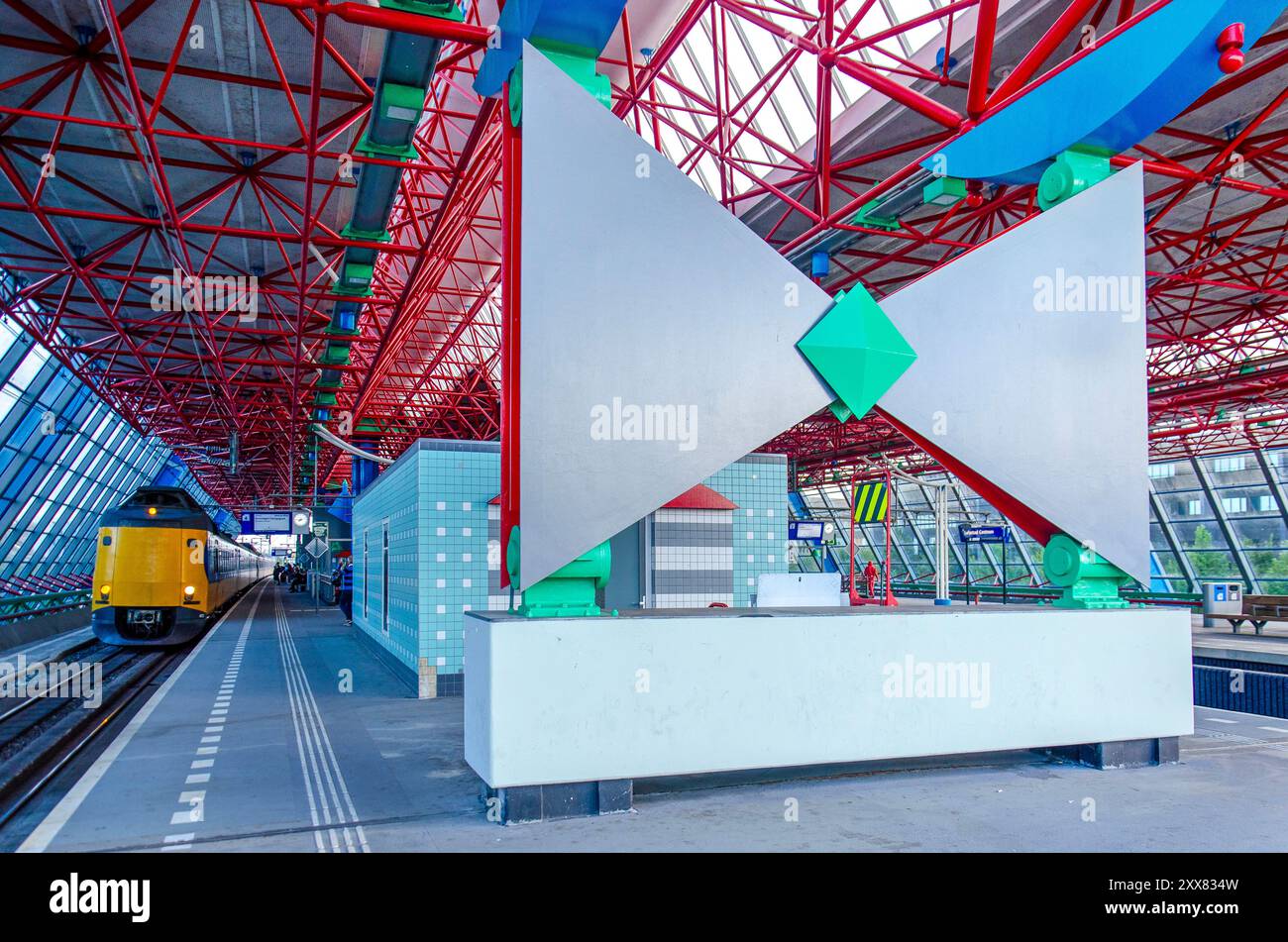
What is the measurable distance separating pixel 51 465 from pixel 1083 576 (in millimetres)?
28042

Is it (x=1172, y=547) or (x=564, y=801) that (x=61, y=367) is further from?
(x=1172, y=547)

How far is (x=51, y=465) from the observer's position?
25.7 meters

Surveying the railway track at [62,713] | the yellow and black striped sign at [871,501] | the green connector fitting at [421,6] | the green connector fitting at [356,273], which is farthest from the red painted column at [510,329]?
the green connector fitting at [356,273]

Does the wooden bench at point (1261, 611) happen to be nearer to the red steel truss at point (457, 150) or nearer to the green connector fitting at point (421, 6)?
the red steel truss at point (457, 150)

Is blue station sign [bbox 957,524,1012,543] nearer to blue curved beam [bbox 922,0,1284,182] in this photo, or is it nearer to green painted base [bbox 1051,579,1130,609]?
green painted base [bbox 1051,579,1130,609]

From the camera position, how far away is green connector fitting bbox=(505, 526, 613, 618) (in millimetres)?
6129

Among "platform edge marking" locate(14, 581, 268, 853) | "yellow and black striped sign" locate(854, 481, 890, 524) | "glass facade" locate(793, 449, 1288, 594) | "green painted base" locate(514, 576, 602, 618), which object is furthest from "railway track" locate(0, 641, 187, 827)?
"glass facade" locate(793, 449, 1288, 594)

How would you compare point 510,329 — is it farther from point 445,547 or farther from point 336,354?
point 336,354

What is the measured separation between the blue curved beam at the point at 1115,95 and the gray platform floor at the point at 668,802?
5.49 metres

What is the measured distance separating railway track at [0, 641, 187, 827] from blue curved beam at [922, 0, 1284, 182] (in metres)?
10.2

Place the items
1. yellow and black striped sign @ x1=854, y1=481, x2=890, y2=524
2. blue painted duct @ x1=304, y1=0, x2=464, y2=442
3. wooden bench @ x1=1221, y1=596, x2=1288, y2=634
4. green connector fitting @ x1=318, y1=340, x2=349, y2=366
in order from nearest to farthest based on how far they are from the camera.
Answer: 1. blue painted duct @ x1=304, y1=0, x2=464, y2=442
2. yellow and black striped sign @ x1=854, y1=481, x2=890, y2=524
3. green connector fitting @ x1=318, y1=340, x2=349, y2=366
4. wooden bench @ x1=1221, y1=596, x2=1288, y2=634

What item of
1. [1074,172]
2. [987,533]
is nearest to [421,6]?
[1074,172]
